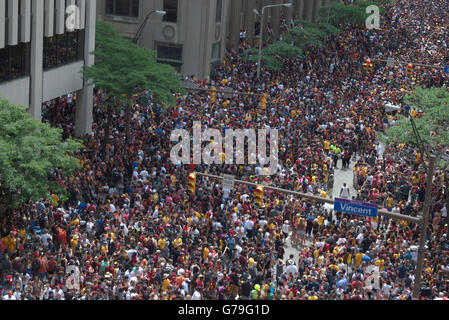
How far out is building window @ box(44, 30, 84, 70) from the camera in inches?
1332

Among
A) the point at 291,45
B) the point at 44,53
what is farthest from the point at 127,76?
the point at 291,45

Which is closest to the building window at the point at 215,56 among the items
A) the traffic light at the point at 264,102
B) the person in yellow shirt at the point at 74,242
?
the traffic light at the point at 264,102

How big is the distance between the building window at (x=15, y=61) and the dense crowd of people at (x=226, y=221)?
177 inches

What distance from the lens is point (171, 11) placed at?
52.7 metres

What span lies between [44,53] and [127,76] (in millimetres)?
4000

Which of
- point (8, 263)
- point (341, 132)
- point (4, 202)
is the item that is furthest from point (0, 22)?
point (341, 132)

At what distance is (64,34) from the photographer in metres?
35.3

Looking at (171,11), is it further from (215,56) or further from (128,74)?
(128,74)

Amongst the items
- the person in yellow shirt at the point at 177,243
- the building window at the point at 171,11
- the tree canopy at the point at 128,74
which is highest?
the building window at the point at 171,11

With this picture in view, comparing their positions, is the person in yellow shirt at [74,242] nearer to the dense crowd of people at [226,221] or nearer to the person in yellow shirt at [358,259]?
the dense crowd of people at [226,221]

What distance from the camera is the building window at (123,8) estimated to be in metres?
52.8

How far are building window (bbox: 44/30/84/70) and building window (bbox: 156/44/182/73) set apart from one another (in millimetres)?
16836

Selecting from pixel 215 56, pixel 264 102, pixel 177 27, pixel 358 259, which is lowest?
pixel 358 259
